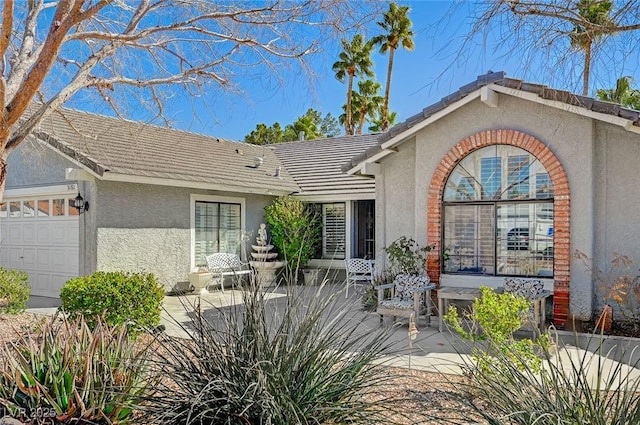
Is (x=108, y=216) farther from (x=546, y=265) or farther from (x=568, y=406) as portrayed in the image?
(x=568, y=406)

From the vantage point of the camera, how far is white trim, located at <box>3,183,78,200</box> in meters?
13.9

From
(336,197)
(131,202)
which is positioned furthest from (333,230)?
(131,202)

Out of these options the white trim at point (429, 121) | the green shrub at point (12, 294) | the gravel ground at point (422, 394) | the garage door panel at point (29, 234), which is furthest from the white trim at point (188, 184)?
the gravel ground at point (422, 394)

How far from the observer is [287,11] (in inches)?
316

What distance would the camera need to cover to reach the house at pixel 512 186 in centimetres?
1006

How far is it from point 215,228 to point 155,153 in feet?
10.5

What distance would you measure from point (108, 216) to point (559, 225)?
1131 centimetres

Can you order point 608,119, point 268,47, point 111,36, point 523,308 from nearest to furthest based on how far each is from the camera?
point 523,308
point 111,36
point 268,47
point 608,119

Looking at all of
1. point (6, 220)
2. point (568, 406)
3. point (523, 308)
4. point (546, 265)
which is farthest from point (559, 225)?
point (6, 220)

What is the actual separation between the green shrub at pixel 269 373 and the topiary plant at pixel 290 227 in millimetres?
13225

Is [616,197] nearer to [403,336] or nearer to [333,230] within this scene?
[403,336]

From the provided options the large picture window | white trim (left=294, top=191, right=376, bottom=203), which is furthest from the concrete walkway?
white trim (left=294, top=191, right=376, bottom=203)

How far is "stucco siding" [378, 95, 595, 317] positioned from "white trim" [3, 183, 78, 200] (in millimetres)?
8631

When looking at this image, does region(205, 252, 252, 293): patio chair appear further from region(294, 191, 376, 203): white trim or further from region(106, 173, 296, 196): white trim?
region(294, 191, 376, 203): white trim
